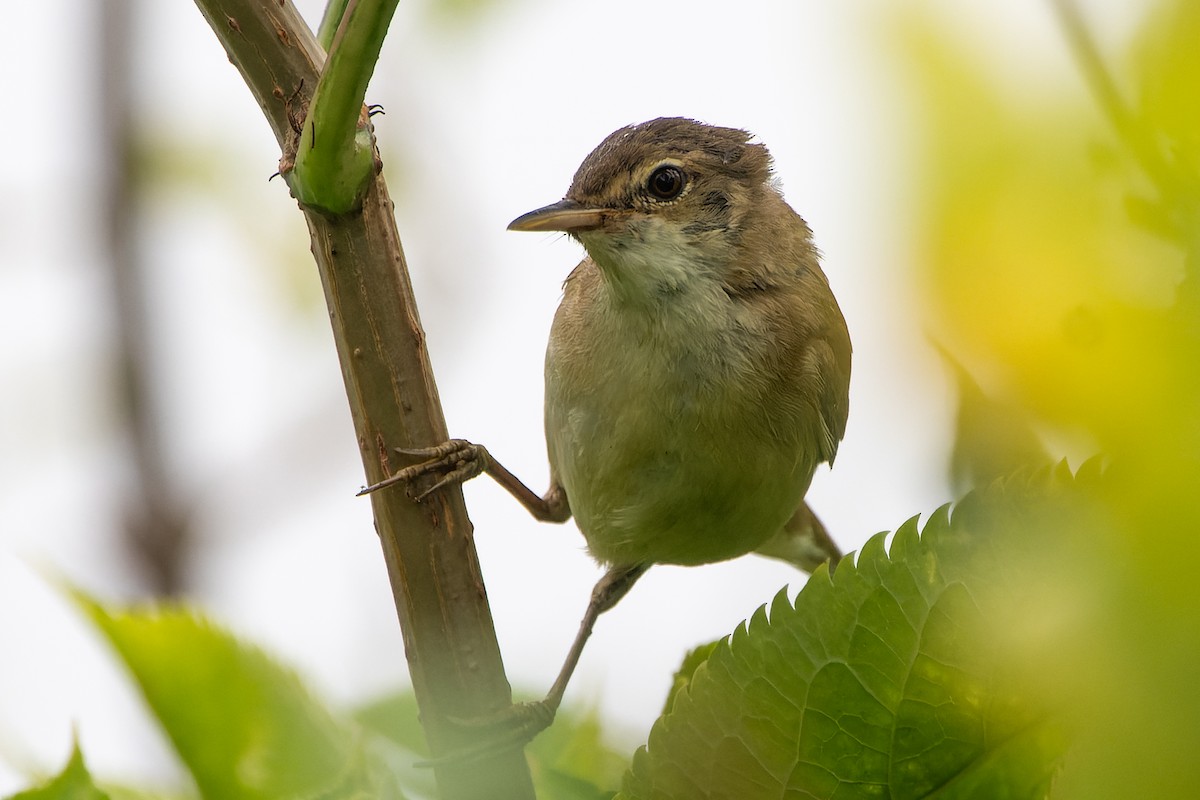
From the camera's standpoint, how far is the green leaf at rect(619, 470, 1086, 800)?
2.67ft

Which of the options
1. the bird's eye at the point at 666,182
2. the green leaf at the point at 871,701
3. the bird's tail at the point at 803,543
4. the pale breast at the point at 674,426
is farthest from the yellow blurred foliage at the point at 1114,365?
the bird's tail at the point at 803,543

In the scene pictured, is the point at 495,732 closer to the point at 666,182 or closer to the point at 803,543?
the point at 666,182

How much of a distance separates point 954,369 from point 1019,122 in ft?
0.49

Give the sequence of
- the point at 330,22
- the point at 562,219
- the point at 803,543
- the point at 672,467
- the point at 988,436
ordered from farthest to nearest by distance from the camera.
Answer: the point at 803,543, the point at 672,467, the point at 562,219, the point at 330,22, the point at 988,436

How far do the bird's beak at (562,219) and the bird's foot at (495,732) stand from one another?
1569mm

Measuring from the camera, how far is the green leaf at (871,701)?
A: 2.67 ft

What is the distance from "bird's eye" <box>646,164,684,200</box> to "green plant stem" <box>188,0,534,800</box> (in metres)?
1.64

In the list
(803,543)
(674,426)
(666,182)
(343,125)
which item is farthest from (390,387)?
(803,543)

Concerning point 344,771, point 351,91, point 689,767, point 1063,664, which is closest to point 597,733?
point 689,767

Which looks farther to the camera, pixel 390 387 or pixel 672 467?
pixel 672 467

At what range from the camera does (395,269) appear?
5.80 feet

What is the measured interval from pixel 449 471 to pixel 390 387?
195 mm

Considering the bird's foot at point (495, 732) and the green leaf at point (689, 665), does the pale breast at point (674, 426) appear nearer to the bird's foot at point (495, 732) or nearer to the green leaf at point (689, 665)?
the bird's foot at point (495, 732)

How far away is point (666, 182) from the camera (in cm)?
343
